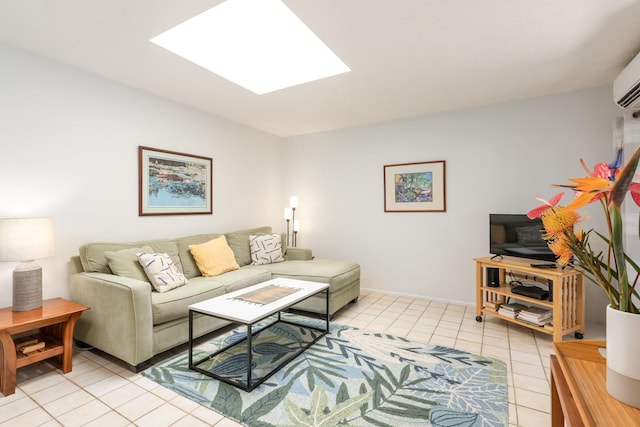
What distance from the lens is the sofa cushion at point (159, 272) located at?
256cm

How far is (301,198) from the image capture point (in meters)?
4.88

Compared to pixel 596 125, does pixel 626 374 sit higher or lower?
lower

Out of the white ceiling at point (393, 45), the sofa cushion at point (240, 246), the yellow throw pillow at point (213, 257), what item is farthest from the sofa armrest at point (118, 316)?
the white ceiling at point (393, 45)

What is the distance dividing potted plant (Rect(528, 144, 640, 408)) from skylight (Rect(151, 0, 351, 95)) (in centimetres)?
190

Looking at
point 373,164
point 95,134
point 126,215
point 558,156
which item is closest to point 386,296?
point 373,164

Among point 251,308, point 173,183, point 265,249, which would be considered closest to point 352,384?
point 251,308

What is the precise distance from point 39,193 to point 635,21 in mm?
4400

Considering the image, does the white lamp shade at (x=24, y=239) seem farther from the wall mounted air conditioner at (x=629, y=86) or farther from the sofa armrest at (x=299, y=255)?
the wall mounted air conditioner at (x=629, y=86)

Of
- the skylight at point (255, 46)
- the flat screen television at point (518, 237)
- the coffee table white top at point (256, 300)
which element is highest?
the skylight at point (255, 46)

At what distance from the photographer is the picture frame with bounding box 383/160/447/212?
3.79m

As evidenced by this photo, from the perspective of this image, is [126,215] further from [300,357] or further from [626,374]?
[626,374]

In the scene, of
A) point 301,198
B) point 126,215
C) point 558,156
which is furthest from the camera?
point 301,198

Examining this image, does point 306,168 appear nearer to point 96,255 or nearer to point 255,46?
point 255,46

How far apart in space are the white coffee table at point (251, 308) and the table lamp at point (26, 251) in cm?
109
